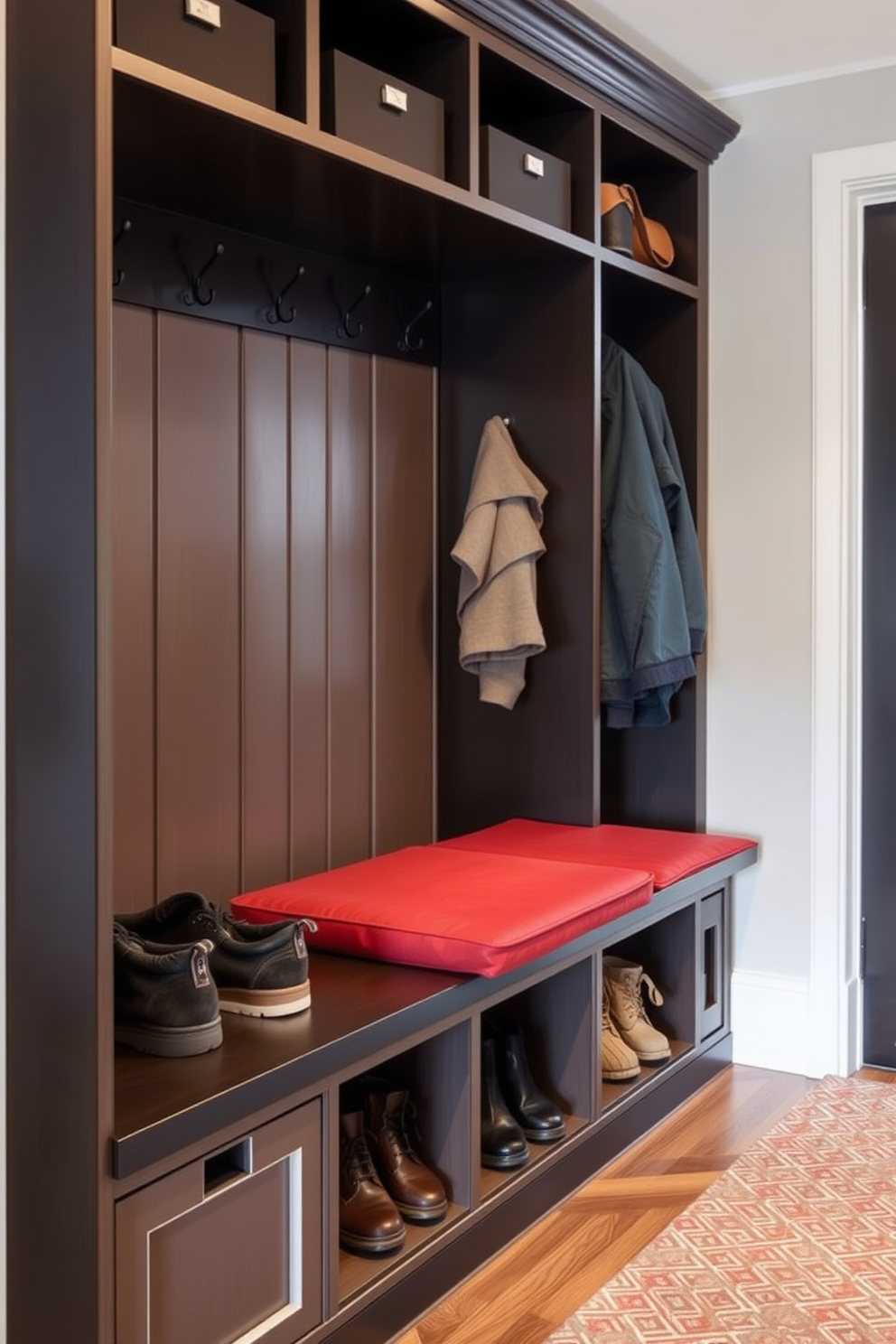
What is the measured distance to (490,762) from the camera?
3.03 metres

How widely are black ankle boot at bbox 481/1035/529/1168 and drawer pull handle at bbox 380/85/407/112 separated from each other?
1.68m

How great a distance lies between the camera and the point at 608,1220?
7.72 feet

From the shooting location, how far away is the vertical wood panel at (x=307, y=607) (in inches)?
103

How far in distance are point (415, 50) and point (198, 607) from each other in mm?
1089

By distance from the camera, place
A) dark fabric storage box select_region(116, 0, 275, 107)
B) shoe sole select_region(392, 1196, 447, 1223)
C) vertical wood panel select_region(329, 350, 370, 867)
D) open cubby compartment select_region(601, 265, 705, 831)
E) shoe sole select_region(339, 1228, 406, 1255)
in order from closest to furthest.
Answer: dark fabric storage box select_region(116, 0, 275, 107) → shoe sole select_region(339, 1228, 406, 1255) → shoe sole select_region(392, 1196, 447, 1223) → vertical wood panel select_region(329, 350, 370, 867) → open cubby compartment select_region(601, 265, 705, 831)

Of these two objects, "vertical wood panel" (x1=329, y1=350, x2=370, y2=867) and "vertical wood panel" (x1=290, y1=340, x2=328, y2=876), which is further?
"vertical wood panel" (x1=329, y1=350, x2=370, y2=867)

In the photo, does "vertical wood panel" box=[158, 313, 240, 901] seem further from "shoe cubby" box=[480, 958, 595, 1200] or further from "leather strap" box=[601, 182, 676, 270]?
"leather strap" box=[601, 182, 676, 270]

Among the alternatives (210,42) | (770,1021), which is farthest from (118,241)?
(770,1021)

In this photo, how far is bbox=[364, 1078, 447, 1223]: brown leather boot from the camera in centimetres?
209

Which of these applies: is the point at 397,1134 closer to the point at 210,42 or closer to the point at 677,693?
the point at 677,693

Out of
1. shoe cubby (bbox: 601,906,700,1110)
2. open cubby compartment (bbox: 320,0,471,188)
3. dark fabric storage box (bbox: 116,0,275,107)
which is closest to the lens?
dark fabric storage box (bbox: 116,0,275,107)

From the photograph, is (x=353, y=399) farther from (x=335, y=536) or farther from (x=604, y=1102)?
(x=604, y=1102)

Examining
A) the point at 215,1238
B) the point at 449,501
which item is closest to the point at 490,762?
the point at 449,501

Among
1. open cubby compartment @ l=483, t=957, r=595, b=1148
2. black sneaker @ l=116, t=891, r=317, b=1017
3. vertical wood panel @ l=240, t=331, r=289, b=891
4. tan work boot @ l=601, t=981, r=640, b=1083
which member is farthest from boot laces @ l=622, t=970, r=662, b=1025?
black sneaker @ l=116, t=891, r=317, b=1017
